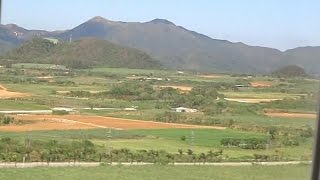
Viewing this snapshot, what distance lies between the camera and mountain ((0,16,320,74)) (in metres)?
1.15

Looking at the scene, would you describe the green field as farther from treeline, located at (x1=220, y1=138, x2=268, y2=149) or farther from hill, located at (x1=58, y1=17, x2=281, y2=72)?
hill, located at (x1=58, y1=17, x2=281, y2=72)

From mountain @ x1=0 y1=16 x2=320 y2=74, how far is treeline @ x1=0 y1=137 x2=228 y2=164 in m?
0.65

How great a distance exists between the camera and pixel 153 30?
2.09 metres

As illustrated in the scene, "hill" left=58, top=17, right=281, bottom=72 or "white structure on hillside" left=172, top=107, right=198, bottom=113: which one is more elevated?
"hill" left=58, top=17, right=281, bottom=72

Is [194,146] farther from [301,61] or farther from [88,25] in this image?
[301,61]

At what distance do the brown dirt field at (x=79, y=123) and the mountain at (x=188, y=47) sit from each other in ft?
2.04

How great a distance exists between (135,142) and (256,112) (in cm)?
99

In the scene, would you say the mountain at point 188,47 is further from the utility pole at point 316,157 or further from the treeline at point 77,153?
the treeline at point 77,153

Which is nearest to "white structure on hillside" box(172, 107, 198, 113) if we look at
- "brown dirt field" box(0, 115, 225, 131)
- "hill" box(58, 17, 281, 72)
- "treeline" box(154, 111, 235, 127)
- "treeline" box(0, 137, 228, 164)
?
"treeline" box(154, 111, 235, 127)

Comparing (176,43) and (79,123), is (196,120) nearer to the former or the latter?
(79,123)

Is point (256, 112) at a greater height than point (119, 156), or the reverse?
point (256, 112)

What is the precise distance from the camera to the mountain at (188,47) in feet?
3.78

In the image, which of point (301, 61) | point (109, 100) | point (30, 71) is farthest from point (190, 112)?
point (301, 61)

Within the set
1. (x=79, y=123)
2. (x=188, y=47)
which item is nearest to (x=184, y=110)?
(x=79, y=123)
